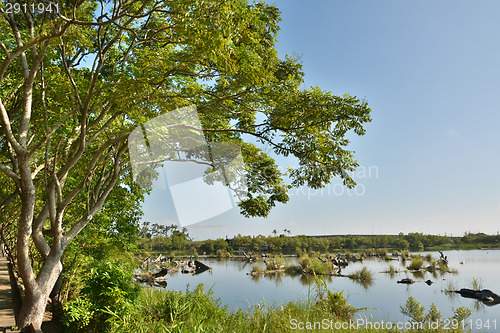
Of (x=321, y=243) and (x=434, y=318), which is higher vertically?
(x=434, y=318)

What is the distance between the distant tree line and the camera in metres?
52.2

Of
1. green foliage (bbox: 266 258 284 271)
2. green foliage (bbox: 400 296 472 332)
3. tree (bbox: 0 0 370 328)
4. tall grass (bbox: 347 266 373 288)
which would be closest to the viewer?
tree (bbox: 0 0 370 328)

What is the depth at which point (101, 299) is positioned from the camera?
219 inches

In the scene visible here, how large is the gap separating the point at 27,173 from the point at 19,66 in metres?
2.53

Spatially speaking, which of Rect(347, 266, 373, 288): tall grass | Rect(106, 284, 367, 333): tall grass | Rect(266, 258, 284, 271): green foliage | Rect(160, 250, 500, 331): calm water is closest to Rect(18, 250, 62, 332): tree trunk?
Rect(106, 284, 367, 333): tall grass

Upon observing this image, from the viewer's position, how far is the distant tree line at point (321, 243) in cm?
5222

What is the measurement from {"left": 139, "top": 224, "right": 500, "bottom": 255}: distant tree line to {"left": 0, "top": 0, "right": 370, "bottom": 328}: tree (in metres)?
37.6

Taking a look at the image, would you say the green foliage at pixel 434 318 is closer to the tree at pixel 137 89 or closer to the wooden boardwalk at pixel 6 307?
the tree at pixel 137 89

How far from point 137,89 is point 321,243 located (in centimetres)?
5547

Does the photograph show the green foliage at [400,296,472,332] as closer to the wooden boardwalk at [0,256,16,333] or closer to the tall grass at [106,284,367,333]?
the tall grass at [106,284,367,333]

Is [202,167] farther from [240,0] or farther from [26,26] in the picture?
[240,0]

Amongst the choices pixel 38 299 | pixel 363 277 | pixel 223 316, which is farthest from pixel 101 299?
pixel 363 277

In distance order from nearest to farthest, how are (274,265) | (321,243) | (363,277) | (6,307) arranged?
(6,307)
(363,277)
(274,265)
(321,243)

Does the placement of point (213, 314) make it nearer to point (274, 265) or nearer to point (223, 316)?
point (223, 316)
